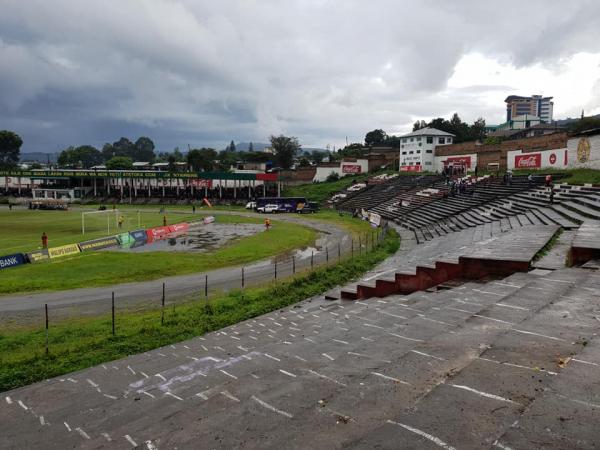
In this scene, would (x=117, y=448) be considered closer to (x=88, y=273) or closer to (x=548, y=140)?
(x=88, y=273)

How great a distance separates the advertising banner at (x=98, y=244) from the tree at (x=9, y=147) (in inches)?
6136

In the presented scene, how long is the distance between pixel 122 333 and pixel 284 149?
120 metres

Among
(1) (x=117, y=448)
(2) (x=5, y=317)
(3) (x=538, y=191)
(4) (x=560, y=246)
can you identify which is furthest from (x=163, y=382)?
(3) (x=538, y=191)

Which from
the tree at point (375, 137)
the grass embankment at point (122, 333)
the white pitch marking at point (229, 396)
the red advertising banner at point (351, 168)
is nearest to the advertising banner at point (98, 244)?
the grass embankment at point (122, 333)

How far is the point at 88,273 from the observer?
23688 mm

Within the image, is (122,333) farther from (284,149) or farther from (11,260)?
(284,149)

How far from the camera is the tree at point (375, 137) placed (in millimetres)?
164450

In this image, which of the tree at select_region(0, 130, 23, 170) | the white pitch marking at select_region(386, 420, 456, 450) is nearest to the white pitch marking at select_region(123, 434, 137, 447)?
the white pitch marking at select_region(386, 420, 456, 450)

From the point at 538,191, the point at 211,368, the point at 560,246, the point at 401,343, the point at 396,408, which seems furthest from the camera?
the point at 538,191

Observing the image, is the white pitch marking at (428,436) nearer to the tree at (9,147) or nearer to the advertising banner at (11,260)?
the advertising banner at (11,260)

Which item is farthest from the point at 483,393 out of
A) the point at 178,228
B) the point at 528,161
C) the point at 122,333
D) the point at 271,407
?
the point at 528,161

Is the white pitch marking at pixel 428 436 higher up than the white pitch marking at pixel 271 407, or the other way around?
the white pitch marking at pixel 428 436

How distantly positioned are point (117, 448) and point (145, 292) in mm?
15619

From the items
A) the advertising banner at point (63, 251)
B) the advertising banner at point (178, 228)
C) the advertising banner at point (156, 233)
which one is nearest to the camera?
the advertising banner at point (63, 251)
